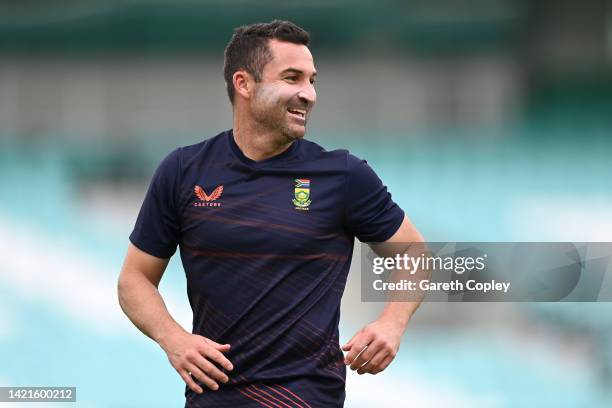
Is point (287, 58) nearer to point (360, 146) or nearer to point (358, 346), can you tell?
point (358, 346)

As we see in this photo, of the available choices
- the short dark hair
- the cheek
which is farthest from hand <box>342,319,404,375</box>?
the short dark hair

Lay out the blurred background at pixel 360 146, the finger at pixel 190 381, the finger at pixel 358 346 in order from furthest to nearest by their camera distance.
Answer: the blurred background at pixel 360 146 → the finger at pixel 190 381 → the finger at pixel 358 346

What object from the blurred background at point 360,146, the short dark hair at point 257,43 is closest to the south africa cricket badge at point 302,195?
the short dark hair at point 257,43

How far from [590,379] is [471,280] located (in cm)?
86

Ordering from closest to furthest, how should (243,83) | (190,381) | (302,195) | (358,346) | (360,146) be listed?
1. (358,346)
2. (190,381)
3. (302,195)
4. (243,83)
5. (360,146)

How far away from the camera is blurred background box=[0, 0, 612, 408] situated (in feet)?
19.5

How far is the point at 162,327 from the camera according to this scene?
3.09 meters

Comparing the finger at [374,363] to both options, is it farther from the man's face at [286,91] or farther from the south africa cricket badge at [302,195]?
the man's face at [286,91]

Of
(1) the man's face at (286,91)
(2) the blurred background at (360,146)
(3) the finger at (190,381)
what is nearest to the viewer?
(3) the finger at (190,381)

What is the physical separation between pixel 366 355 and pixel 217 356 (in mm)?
419

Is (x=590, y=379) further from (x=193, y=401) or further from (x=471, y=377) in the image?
(x=193, y=401)

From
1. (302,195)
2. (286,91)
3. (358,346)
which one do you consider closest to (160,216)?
(302,195)

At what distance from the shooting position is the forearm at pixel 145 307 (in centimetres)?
309

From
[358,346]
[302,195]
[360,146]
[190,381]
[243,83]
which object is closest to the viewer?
[358,346]
